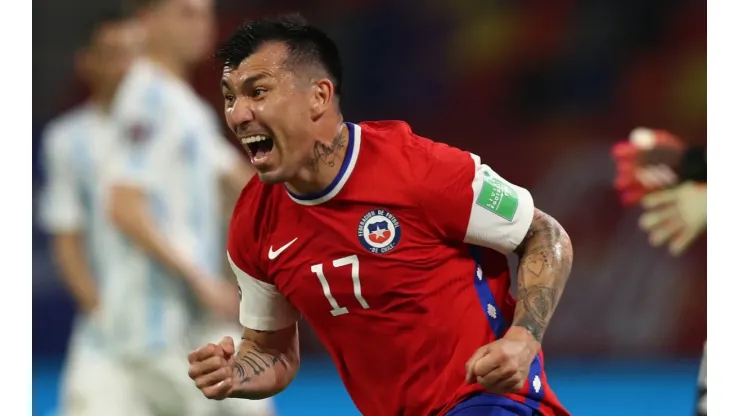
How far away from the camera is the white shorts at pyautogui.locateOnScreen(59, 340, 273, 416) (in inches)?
210

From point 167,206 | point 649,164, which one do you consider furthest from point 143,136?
point 649,164

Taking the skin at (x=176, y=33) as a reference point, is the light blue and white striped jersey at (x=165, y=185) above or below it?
below

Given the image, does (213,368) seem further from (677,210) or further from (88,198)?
(88,198)

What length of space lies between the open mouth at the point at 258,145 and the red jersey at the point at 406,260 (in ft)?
0.46

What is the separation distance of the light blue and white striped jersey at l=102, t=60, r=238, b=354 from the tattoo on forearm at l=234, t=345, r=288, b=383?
3052 millimetres

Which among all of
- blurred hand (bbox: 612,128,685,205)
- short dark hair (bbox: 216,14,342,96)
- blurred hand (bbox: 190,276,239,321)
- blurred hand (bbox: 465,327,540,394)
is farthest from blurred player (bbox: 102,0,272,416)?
blurred hand (bbox: 465,327,540,394)

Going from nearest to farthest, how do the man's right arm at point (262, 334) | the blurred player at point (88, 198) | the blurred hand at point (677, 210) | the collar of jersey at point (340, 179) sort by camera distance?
the collar of jersey at point (340, 179) → the man's right arm at point (262, 334) → the blurred hand at point (677, 210) → the blurred player at point (88, 198)

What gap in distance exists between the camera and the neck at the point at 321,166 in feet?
7.77

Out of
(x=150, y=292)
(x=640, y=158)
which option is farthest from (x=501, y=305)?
(x=150, y=292)

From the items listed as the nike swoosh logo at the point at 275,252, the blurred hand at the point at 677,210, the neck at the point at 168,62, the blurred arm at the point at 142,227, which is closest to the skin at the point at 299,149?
the nike swoosh logo at the point at 275,252

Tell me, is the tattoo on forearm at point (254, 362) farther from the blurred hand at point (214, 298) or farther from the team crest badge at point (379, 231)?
the blurred hand at point (214, 298)

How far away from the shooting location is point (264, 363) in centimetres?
254
